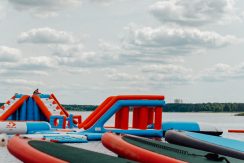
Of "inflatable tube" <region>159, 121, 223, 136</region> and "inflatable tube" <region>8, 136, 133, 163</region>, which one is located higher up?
"inflatable tube" <region>8, 136, 133, 163</region>

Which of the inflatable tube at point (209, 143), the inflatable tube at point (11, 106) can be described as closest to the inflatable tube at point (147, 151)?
the inflatable tube at point (209, 143)

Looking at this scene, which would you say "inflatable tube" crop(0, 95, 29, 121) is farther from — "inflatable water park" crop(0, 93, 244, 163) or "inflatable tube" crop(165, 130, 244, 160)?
"inflatable tube" crop(165, 130, 244, 160)

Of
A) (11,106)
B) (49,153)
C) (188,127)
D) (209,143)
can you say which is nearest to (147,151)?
(49,153)

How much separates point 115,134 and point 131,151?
4.21 ft

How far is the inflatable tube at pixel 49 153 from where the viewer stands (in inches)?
193

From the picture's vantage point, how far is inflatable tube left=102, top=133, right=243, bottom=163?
5562 millimetres

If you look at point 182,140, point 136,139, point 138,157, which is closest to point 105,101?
point 182,140

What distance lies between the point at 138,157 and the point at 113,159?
2.26 ft

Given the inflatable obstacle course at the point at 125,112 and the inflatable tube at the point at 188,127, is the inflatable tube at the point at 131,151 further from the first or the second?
the inflatable tube at the point at 188,127

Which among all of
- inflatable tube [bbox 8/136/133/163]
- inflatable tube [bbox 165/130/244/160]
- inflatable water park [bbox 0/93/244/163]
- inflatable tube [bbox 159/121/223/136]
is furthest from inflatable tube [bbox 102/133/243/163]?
inflatable tube [bbox 159/121/223/136]

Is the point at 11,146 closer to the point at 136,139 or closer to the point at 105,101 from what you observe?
the point at 136,139

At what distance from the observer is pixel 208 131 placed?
51.7 feet

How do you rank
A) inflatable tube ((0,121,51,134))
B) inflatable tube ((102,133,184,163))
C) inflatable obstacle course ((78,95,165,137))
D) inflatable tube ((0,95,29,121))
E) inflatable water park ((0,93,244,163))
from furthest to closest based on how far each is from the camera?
inflatable tube ((0,95,29,121)) → inflatable obstacle course ((78,95,165,137)) → inflatable tube ((0,121,51,134)) → inflatable water park ((0,93,244,163)) → inflatable tube ((102,133,184,163))

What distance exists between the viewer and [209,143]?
7594 mm
